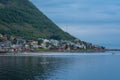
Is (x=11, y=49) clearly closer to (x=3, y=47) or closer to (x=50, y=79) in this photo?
(x=3, y=47)

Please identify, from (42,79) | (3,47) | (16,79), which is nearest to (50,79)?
(42,79)

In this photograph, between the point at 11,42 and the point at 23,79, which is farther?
the point at 11,42

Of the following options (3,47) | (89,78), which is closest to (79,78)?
(89,78)

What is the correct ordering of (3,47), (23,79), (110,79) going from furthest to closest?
1. (3,47)
2. (110,79)
3. (23,79)

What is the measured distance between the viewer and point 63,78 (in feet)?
191

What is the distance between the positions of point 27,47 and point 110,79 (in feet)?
465

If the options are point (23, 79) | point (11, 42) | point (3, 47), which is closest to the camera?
point (23, 79)

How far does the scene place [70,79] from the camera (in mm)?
57625

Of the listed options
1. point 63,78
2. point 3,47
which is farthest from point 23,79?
point 3,47

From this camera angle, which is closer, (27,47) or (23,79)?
(23,79)

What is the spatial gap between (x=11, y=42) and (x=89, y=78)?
139457 millimetres

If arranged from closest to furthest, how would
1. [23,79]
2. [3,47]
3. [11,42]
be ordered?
[23,79]
[3,47]
[11,42]

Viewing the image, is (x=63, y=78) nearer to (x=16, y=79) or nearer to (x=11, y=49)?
(x=16, y=79)

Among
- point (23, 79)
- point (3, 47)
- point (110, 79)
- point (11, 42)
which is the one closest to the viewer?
point (23, 79)
